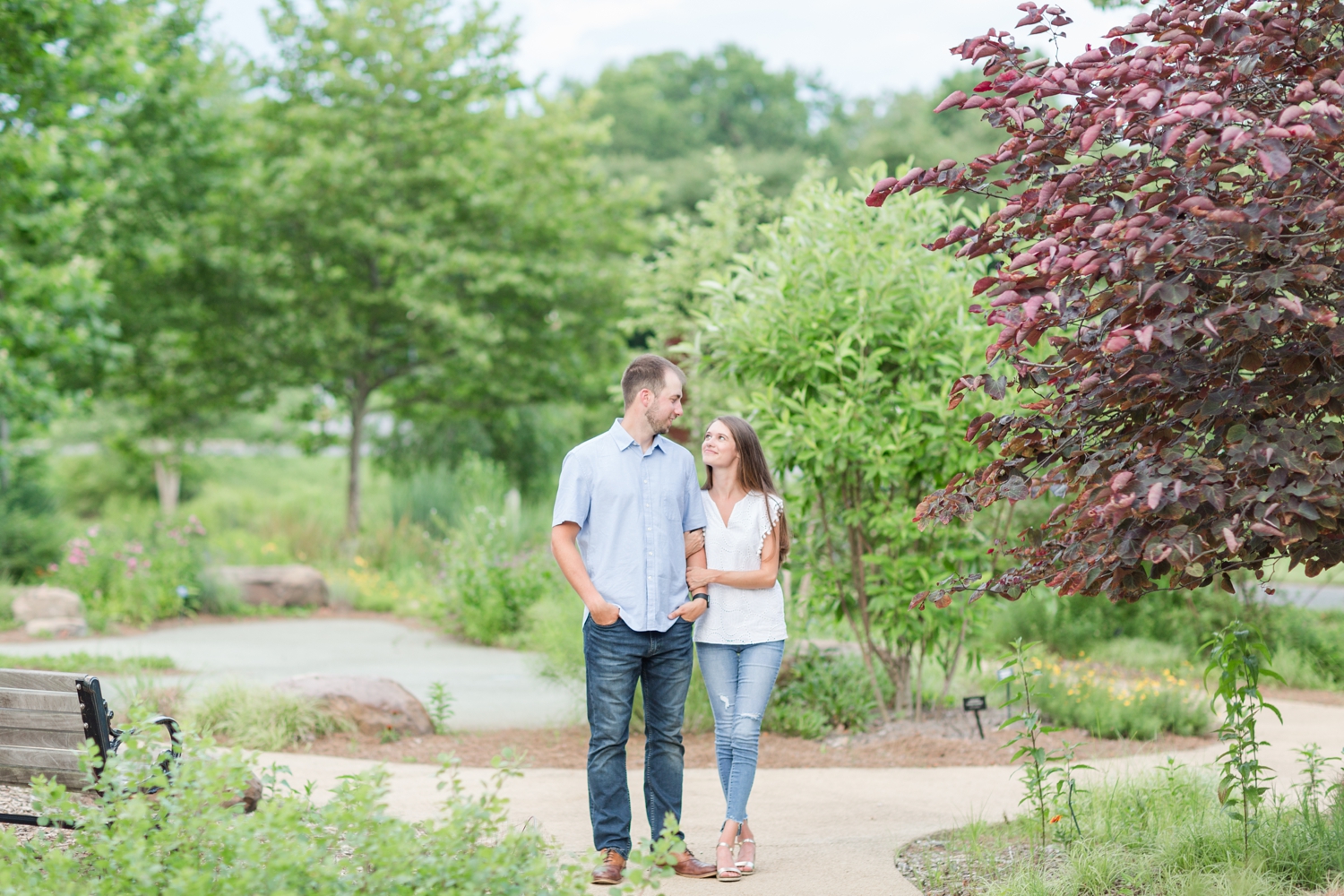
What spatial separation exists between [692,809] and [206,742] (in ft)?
8.34

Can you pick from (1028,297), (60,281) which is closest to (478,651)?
(60,281)

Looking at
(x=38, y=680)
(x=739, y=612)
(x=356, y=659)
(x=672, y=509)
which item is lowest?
(x=356, y=659)

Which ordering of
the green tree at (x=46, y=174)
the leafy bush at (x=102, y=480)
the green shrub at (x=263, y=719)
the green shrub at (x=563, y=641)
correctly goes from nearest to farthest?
the green shrub at (x=263, y=719) → the green shrub at (x=563, y=641) → the green tree at (x=46, y=174) → the leafy bush at (x=102, y=480)

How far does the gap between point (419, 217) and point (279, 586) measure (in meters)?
5.86

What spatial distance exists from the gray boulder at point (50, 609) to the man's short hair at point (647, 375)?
9.15 m

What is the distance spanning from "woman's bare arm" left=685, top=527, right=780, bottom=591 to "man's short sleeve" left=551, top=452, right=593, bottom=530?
19.5 inches

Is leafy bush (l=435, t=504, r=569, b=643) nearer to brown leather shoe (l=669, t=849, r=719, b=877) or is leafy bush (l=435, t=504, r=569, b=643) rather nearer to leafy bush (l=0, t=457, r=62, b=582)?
leafy bush (l=0, t=457, r=62, b=582)

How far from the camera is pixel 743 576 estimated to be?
13.5 feet

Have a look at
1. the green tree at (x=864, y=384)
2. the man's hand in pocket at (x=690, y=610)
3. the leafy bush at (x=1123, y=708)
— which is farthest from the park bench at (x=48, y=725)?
the leafy bush at (x=1123, y=708)

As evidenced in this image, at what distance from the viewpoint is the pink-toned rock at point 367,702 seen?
21.4ft

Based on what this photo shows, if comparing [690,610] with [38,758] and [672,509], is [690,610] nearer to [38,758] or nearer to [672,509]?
[672,509]

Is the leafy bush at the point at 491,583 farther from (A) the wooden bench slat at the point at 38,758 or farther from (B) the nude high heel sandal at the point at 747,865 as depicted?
(A) the wooden bench slat at the point at 38,758

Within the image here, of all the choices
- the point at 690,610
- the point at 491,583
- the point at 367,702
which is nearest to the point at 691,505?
the point at 690,610

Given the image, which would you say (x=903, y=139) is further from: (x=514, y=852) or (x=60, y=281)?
(x=514, y=852)
